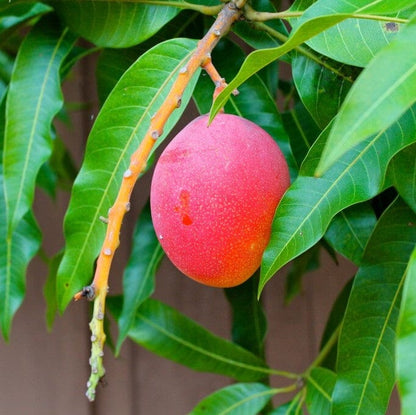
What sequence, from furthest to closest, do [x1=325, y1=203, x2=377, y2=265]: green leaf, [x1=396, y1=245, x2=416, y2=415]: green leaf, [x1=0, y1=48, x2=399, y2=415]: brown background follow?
[x1=0, y1=48, x2=399, y2=415]: brown background → [x1=325, y1=203, x2=377, y2=265]: green leaf → [x1=396, y1=245, x2=416, y2=415]: green leaf

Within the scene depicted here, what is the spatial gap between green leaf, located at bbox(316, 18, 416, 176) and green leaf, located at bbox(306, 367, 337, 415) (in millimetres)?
479

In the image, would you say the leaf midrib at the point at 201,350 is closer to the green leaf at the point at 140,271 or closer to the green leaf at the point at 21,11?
the green leaf at the point at 140,271

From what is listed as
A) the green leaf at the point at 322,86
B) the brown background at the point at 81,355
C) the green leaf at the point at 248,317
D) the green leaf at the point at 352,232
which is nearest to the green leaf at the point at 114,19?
the green leaf at the point at 322,86

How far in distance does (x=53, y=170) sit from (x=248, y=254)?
0.68 m

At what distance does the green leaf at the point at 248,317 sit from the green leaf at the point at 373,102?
58cm

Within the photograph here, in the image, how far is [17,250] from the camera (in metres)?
0.80

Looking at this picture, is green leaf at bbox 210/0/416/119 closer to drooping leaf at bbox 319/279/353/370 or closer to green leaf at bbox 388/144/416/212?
green leaf at bbox 388/144/416/212

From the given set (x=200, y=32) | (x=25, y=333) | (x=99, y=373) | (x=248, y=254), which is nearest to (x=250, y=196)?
(x=248, y=254)

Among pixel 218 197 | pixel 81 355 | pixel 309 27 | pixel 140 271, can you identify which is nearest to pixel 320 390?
pixel 140 271

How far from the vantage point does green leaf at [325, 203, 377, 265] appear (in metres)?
0.65

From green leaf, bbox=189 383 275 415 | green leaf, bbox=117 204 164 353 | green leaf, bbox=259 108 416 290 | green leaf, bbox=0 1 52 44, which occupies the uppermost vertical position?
green leaf, bbox=0 1 52 44

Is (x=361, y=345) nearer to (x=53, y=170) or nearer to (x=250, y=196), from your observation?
(x=250, y=196)

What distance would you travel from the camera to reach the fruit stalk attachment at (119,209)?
0.42 metres

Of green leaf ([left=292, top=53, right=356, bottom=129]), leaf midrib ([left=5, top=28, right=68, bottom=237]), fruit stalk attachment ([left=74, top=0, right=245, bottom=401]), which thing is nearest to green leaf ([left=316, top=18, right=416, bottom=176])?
fruit stalk attachment ([left=74, top=0, right=245, bottom=401])
